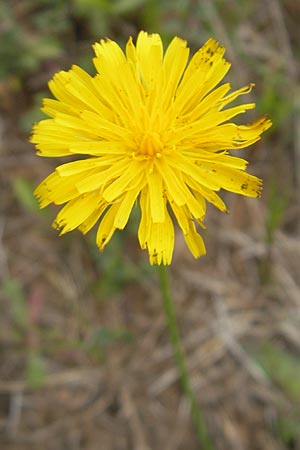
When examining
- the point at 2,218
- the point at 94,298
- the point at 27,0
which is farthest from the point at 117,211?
the point at 27,0

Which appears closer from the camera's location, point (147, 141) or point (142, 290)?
point (147, 141)

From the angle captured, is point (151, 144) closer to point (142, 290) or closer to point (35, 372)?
point (142, 290)

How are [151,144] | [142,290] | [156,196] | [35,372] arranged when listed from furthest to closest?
[142,290]
[35,372]
[151,144]
[156,196]

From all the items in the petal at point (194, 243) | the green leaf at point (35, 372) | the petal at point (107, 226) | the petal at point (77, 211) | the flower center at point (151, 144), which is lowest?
the green leaf at point (35, 372)

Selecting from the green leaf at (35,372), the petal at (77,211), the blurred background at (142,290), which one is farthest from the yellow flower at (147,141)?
the green leaf at (35,372)

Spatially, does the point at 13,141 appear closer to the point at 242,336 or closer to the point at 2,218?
the point at 2,218

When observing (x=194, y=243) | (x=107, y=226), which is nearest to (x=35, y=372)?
(x=107, y=226)

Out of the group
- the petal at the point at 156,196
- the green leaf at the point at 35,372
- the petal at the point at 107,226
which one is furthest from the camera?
the green leaf at the point at 35,372

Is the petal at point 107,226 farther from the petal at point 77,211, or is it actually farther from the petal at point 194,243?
the petal at point 194,243
